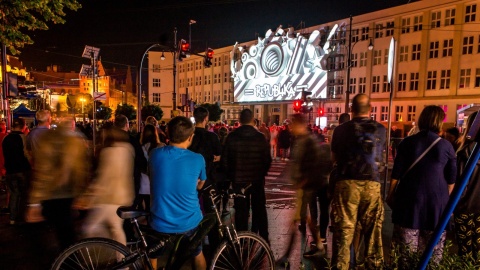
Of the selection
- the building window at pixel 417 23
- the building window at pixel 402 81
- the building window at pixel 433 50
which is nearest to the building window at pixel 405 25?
the building window at pixel 417 23

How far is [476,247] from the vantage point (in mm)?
3947

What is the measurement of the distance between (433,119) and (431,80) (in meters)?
37.2

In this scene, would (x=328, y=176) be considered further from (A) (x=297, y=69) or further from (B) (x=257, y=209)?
(A) (x=297, y=69)

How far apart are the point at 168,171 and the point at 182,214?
45 centimetres

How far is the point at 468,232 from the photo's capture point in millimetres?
4012

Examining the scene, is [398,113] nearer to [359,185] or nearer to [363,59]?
[363,59]

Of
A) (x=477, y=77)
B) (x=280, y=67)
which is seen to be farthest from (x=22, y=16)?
(x=280, y=67)

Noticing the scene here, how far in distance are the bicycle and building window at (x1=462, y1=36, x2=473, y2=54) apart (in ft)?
121

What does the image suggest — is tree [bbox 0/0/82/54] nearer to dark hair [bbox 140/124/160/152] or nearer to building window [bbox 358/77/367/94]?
dark hair [bbox 140/124/160/152]

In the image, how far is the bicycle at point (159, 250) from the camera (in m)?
3.31

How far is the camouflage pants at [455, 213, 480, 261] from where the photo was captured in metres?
3.96

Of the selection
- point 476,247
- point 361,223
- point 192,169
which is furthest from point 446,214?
point 476,247

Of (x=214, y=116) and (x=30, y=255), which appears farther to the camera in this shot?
(x=214, y=116)

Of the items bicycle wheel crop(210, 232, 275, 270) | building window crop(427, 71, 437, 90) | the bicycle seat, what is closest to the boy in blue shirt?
the bicycle seat
